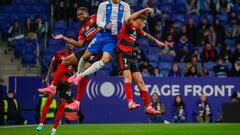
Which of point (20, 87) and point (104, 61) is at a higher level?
point (104, 61)

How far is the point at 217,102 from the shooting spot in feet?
86.5

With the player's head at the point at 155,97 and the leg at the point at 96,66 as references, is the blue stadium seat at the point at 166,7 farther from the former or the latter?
the leg at the point at 96,66

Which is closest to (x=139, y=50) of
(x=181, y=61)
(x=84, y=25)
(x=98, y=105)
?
(x=181, y=61)

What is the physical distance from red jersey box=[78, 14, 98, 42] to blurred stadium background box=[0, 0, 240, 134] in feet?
28.0

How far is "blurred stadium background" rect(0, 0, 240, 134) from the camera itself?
85.7 feet

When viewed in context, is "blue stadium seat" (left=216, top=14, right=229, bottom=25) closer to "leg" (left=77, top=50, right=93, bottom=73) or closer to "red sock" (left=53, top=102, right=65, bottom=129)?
"red sock" (left=53, top=102, right=65, bottom=129)

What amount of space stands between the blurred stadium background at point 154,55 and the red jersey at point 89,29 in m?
8.53

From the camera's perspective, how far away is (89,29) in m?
16.9

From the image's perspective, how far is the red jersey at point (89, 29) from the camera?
1683 cm

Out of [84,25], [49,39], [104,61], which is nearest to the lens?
[104,61]

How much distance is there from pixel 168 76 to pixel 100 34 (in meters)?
10.5

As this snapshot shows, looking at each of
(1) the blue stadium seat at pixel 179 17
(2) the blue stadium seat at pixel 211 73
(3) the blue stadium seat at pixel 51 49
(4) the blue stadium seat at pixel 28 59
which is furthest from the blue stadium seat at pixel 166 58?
(4) the blue stadium seat at pixel 28 59

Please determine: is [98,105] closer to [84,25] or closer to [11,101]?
[11,101]

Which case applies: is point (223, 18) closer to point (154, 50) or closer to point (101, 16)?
point (154, 50)
